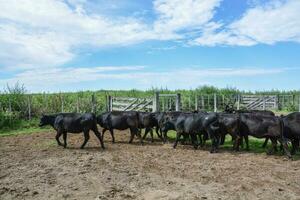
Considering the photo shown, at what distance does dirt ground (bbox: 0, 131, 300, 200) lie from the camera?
7.72 m

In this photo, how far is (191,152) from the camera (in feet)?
41.4

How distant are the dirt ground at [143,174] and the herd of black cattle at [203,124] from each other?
2.19ft

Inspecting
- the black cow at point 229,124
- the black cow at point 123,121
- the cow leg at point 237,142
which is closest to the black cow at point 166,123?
the black cow at point 123,121

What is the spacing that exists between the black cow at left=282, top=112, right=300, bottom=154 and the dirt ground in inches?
40.3

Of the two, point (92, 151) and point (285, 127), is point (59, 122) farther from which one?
point (285, 127)

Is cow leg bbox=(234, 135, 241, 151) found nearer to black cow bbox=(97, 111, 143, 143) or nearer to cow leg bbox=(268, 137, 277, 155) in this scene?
cow leg bbox=(268, 137, 277, 155)

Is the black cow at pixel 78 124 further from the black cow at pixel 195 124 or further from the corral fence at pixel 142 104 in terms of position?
the corral fence at pixel 142 104

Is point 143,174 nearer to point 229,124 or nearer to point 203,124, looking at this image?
point 203,124

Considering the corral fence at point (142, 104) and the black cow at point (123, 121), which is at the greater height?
the corral fence at point (142, 104)

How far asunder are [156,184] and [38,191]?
8.30 feet

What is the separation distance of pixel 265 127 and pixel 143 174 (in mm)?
4840

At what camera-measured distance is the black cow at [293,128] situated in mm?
11914

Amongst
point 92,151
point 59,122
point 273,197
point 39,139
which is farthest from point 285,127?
point 39,139

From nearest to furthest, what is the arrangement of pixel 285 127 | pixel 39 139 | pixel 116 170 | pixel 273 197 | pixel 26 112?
pixel 273 197 → pixel 116 170 → pixel 285 127 → pixel 39 139 → pixel 26 112
